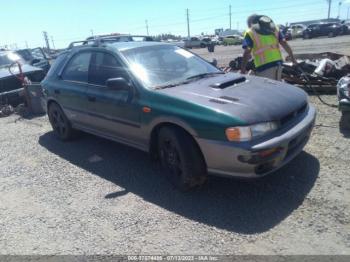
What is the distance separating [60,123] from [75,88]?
1.10m

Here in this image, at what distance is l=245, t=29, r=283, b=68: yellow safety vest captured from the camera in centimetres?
586

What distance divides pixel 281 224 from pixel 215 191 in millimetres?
918

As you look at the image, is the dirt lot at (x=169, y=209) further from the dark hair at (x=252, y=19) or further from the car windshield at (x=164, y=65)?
the dark hair at (x=252, y=19)

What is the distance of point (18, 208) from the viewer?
13.4 feet

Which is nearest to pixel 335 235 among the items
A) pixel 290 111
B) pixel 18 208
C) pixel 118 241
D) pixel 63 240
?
pixel 290 111

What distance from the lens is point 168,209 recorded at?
3.69 metres

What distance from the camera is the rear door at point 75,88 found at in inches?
205

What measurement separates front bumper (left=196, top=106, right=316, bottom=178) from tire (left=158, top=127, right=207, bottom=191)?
0.16 m

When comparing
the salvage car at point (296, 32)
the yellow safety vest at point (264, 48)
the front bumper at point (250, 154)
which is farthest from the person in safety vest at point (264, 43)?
the salvage car at point (296, 32)

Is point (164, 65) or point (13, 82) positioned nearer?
point (164, 65)

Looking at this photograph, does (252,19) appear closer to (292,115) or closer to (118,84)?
(292,115)

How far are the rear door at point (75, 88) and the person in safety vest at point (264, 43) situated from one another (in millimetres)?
2730

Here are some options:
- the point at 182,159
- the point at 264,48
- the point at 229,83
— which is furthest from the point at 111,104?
the point at 264,48

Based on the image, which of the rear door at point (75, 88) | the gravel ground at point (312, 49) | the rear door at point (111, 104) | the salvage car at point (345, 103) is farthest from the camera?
the gravel ground at point (312, 49)
